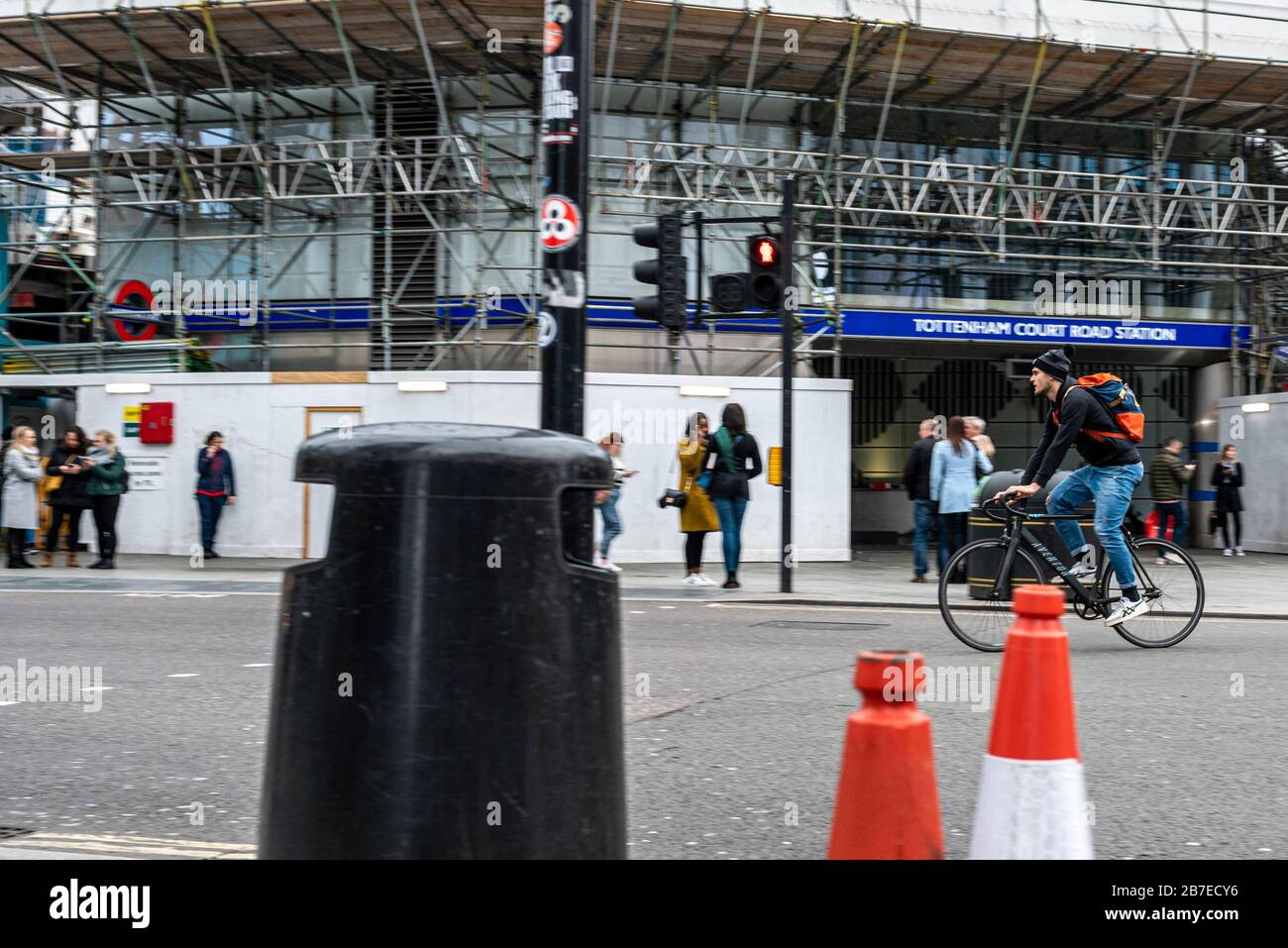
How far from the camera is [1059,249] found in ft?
74.1

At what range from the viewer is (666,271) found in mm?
10953

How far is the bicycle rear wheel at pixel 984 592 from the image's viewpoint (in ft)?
27.5

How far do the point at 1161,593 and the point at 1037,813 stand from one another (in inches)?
249

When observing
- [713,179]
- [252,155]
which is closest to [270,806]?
[713,179]

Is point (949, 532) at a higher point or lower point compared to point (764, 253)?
lower

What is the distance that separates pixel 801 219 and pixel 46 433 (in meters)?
12.9

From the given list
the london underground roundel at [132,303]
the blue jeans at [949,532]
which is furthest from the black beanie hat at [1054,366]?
the london underground roundel at [132,303]

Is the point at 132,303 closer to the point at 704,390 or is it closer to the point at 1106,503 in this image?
the point at 704,390

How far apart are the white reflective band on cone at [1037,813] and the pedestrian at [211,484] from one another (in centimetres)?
1694

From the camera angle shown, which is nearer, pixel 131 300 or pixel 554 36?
pixel 554 36

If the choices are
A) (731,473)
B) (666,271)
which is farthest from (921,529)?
(666,271)

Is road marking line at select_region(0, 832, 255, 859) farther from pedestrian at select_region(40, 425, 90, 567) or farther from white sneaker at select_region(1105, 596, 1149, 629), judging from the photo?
pedestrian at select_region(40, 425, 90, 567)

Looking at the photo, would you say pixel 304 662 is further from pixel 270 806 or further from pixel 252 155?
pixel 252 155

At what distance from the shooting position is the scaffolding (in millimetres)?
19578
